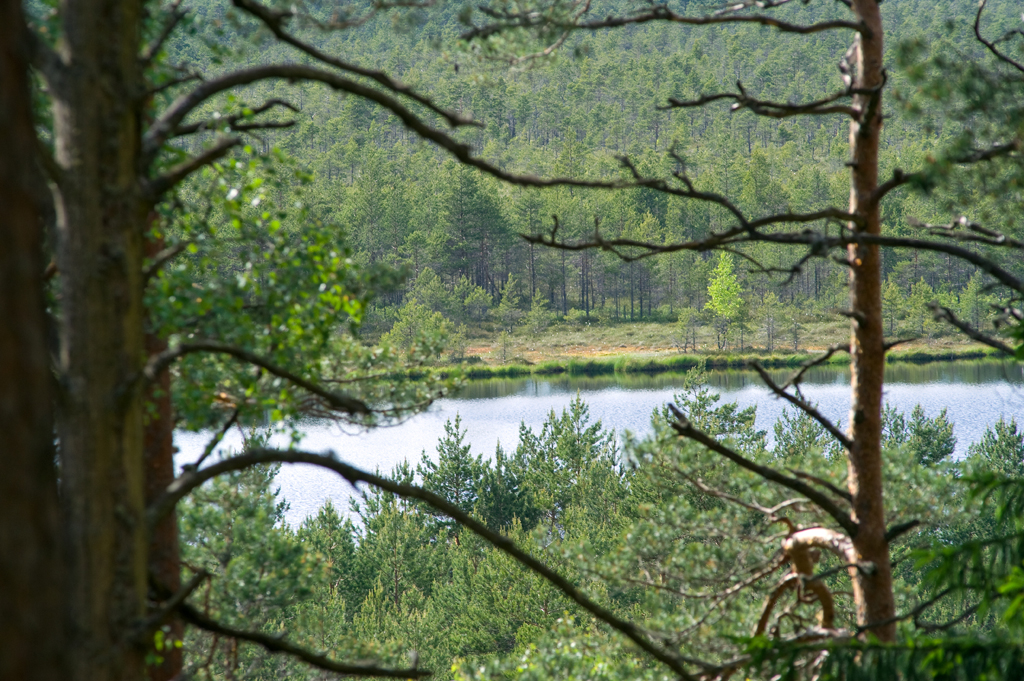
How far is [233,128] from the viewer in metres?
2.98

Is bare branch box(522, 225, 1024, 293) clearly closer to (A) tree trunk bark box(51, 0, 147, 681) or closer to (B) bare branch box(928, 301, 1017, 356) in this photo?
(B) bare branch box(928, 301, 1017, 356)

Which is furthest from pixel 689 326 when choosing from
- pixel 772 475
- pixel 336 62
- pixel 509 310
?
pixel 336 62

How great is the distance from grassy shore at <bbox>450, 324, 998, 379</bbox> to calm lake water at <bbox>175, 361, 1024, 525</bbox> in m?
1.87

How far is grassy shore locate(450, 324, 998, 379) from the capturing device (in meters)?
47.8

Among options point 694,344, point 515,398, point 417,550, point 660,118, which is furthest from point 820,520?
point 660,118

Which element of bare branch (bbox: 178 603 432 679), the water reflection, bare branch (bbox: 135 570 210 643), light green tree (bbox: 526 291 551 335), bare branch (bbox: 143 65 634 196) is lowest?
the water reflection

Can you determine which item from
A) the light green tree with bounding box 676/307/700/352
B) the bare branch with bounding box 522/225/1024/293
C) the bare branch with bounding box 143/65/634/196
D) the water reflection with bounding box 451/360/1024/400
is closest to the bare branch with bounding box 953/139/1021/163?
the bare branch with bounding box 522/225/1024/293

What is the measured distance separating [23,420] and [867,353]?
3.55 meters

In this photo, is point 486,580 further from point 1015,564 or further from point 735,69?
point 735,69

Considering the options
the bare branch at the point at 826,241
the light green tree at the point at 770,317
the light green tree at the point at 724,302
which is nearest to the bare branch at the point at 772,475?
the bare branch at the point at 826,241

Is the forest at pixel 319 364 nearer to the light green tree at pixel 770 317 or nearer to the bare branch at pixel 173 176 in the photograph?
the bare branch at pixel 173 176

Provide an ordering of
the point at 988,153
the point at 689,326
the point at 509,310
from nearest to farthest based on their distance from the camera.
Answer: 1. the point at 988,153
2. the point at 689,326
3. the point at 509,310

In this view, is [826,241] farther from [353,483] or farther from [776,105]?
[353,483]

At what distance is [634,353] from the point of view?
52.6 m
